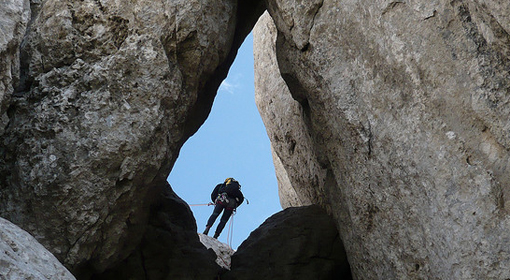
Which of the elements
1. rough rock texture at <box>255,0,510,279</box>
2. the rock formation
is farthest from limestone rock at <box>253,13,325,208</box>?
the rock formation

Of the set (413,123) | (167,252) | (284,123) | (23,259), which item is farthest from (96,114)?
(284,123)

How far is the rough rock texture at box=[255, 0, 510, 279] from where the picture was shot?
5.77 m

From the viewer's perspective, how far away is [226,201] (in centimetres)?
1367

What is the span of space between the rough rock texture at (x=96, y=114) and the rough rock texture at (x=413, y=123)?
1661 millimetres

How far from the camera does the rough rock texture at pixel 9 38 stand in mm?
6125

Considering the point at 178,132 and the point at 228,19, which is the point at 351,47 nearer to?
the point at 228,19

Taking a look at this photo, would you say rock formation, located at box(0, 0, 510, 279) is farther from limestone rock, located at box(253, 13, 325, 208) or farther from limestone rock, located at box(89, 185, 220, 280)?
limestone rock, located at box(253, 13, 325, 208)

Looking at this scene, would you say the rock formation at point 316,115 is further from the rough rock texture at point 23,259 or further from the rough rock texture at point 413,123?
the rough rock texture at point 23,259

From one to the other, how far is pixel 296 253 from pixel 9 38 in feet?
18.8

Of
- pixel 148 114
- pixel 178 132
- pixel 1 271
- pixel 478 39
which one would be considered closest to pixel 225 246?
pixel 178 132

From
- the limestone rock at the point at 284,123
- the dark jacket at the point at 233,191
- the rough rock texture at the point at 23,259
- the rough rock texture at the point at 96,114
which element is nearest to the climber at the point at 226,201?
the dark jacket at the point at 233,191

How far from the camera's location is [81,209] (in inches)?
269

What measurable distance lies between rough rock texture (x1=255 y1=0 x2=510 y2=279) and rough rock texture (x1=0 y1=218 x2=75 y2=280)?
3.86 metres

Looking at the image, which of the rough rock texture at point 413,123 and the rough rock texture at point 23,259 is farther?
the rough rock texture at point 413,123
